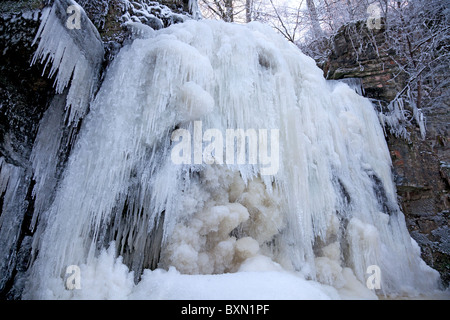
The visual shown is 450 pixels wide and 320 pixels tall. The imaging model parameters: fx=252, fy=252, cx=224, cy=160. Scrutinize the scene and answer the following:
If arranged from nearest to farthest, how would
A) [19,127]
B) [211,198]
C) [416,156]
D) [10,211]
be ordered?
1. [10,211]
2. [19,127]
3. [211,198]
4. [416,156]

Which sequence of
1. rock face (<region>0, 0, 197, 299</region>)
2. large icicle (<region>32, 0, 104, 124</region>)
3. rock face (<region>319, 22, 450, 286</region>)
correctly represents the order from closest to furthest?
1. rock face (<region>0, 0, 197, 299</region>)
2. large icicle (<region>32, 0, 104, 124</region>)
3. rock face (<region>319, 22, 450, 286</region>)

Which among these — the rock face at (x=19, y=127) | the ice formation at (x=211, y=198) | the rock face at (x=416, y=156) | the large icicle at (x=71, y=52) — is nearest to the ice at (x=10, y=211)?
the rock face at (x=19, y=127)

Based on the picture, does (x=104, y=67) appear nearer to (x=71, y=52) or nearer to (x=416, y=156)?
(x=71, y=52)

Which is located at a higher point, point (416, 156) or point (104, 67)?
point (104, 67)

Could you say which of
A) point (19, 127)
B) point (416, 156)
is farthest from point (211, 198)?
point (416, 156)

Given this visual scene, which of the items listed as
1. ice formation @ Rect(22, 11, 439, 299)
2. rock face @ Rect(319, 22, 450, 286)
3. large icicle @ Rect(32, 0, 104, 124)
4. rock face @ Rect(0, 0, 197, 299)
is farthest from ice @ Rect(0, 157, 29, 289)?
rock face @ Rect(319, 22, 450, 286)

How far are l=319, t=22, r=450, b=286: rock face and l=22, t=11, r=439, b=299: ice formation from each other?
0.57m

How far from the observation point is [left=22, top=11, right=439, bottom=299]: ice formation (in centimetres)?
190

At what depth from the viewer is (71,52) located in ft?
7.17

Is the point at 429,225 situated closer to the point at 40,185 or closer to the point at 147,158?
the point at 147,158

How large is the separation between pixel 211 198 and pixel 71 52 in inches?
71.5

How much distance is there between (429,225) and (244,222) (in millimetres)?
2949

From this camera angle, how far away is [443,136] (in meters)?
4.14

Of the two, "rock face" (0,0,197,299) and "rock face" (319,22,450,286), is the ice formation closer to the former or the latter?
"rock face" (0,0,197,299)
